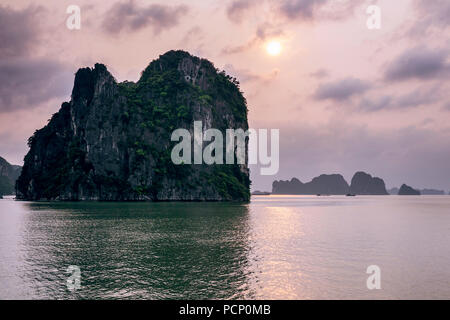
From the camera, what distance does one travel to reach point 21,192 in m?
177

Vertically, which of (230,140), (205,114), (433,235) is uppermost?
(205,114)

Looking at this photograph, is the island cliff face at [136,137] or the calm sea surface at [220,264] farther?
the island cliff face at [136,137]

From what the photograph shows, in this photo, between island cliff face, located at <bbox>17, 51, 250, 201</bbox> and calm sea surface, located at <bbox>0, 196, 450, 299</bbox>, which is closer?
calm sea surface, located at <bbox>0, 196, 450, 299</bbox>

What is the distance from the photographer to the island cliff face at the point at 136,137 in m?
150

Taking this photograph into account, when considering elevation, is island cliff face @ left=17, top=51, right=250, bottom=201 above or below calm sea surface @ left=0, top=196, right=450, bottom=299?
above

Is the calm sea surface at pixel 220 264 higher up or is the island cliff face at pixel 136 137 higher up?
the island cliff face at pixel 136 137

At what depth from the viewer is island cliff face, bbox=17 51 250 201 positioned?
5906 inches

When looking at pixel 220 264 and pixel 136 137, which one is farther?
pixel 136 137

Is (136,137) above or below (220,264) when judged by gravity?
above

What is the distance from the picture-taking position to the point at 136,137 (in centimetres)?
15800
